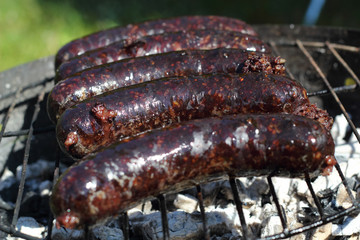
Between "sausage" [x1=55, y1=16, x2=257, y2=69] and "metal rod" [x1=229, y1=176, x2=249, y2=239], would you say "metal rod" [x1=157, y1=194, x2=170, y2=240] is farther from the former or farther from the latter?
"sausage" [x1=55, y1=16, x2=257, y2=69]

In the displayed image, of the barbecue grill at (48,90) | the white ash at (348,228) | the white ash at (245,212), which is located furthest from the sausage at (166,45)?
the white ash at (348,228)

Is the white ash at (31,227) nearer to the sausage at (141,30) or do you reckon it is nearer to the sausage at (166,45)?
the sausage at (166,45)

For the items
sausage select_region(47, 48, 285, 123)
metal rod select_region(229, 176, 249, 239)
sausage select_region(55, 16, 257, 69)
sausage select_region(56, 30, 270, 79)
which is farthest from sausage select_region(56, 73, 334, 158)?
sausage select_region(55, 16, 257, 69)

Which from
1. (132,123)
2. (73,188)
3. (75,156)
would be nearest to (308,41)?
(132,123)

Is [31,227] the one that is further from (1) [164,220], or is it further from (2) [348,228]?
(2) [348,228]

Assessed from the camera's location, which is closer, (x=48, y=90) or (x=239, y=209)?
(x=239, y=209)

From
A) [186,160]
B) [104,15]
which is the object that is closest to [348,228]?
[186,160]
